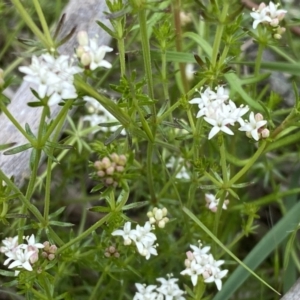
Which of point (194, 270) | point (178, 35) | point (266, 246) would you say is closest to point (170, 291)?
point (194, 270)

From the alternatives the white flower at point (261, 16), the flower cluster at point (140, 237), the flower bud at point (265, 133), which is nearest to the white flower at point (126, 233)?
the flower cluster at point (140, 237)

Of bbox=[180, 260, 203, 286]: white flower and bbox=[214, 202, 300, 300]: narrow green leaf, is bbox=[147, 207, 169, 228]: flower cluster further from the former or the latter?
bbox=[214, 202, 300, 300]: narrow green leaf

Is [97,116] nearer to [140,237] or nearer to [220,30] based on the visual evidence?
[140,237]

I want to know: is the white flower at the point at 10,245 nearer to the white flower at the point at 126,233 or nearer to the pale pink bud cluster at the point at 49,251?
the pale pink bud cluster at the point at 49,251

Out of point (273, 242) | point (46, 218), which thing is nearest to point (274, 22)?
point (273, 242)

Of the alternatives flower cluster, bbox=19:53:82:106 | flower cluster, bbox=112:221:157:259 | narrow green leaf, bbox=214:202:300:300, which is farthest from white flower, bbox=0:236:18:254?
narrow green leaf, bbox=214:202:300:300

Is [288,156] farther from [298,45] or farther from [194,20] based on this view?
[194,20]

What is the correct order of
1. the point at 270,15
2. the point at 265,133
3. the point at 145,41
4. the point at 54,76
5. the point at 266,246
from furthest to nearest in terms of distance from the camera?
the point at 266,246 → the point at 270,15 → the point at 265,133 → the point at 145,41 → the point at 54,76
